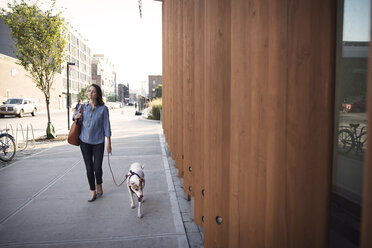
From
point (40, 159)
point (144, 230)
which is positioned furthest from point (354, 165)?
point (40, 159)

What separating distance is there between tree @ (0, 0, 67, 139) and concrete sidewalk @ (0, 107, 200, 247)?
550 cm

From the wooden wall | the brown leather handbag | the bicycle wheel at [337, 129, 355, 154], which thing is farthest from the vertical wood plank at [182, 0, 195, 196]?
the brown leather handbag

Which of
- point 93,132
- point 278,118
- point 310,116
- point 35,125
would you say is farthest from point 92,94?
point 35,125

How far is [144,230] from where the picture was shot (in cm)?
332

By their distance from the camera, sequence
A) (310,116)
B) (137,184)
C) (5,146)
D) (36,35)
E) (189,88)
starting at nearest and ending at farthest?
(310,116)
(189,88)
(137,184)
(5,146)
(36,35)

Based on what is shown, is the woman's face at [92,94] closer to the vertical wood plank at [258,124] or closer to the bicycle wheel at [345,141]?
the vertical wood plank at [258,124]

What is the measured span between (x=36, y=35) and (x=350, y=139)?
11678mm

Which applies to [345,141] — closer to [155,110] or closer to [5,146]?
[5,146]

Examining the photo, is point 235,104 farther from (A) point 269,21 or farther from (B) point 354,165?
(B) point 354,165

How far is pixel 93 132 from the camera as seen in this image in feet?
14.3

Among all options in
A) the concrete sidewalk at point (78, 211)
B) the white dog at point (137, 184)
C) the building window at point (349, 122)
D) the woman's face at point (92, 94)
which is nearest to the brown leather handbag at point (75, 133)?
the woman's face at point (92, 94)

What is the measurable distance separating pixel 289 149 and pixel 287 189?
268 mm

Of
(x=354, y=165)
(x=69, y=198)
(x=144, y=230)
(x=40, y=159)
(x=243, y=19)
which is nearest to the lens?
(x=243, y=19)

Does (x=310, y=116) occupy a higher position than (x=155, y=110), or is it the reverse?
(x=310, y=116)
